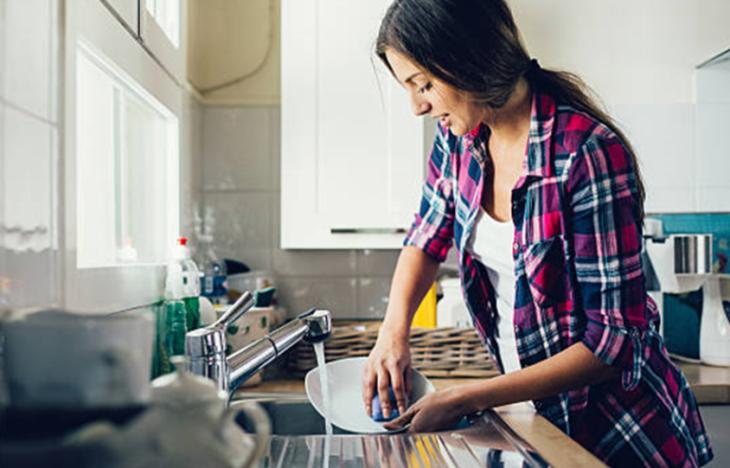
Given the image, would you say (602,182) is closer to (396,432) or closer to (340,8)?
(396,432)

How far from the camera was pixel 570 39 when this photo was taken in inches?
88.0

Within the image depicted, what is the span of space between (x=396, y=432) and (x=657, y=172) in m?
1.47

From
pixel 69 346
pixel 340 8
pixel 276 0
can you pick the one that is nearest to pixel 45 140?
pixel 69 346

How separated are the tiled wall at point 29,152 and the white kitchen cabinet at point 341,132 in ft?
Result: 3.53

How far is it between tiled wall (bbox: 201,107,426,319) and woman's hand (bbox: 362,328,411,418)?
1161 mm

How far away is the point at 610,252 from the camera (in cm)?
112

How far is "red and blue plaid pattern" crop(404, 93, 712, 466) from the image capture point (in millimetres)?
1121

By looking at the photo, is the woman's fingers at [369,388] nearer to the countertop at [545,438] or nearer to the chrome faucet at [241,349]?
the chrome faucet at [241,349]

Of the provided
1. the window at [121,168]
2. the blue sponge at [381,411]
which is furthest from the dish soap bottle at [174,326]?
the blue sponge at [381,411]

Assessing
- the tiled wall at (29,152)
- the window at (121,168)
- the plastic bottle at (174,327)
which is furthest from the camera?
the plastic bottle at (174,327)

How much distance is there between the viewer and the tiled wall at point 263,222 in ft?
7.88

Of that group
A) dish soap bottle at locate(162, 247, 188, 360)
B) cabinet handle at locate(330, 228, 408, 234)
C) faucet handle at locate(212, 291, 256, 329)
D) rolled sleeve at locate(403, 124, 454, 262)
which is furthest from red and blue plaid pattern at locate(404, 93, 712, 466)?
cabinet handle at locate(330, 228, 408, 234)

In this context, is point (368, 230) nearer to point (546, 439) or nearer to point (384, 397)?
point (384, 397)

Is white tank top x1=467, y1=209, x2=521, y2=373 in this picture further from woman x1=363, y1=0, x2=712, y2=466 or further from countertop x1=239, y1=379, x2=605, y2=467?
countertop x1=239, y1=379, x2=605, y2=467
